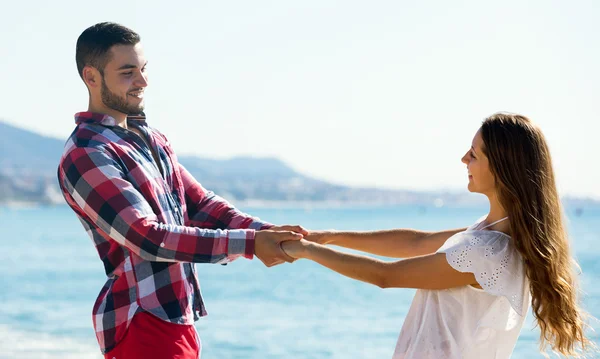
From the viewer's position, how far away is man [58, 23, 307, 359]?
303 cm

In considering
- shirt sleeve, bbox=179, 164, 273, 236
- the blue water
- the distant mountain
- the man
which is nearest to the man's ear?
the man

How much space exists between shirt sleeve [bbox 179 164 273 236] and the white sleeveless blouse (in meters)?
0.93

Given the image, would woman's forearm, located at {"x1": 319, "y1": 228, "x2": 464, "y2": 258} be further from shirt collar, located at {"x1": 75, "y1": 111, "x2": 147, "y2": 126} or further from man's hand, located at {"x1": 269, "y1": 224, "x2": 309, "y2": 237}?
shirt collar, located at {"x1": 75, "y1": 111, "x2": 147, "y2": 126}

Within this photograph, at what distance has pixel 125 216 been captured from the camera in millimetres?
2998

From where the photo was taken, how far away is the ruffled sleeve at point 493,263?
9.41ft

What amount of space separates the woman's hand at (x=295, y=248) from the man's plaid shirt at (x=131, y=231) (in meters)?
0.18

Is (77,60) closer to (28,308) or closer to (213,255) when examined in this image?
(213,255)

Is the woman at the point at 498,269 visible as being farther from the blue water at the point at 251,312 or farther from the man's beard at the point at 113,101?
the blue water at the point at 251,312

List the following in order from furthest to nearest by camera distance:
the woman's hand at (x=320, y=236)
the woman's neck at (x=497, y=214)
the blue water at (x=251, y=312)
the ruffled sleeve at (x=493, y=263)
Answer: the blue water at (x=251, y=312)
the woman's hand at (x=320, y=236)
the woman's neck at (x=497, y=214)
the ruffled sleeve at (x=493, y=263)

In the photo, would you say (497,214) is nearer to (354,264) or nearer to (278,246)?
(354,264)

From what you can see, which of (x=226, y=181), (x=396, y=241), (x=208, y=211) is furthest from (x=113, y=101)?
(x=226, y=181)

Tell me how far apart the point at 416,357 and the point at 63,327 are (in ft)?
47.4

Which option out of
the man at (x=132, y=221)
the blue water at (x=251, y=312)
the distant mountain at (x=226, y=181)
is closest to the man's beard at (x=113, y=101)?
the man at (x=132, y=221)

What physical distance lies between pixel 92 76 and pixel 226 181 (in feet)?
432
